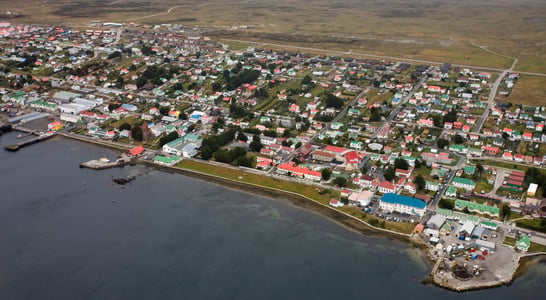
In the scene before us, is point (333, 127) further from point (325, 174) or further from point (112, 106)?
point (112, 106)

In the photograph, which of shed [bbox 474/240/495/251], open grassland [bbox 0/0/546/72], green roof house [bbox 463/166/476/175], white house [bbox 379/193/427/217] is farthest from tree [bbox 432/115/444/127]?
open grassland [bbox 0/0/546/72]

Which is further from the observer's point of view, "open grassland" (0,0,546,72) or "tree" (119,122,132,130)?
"open grassland" (0,0,546,72)

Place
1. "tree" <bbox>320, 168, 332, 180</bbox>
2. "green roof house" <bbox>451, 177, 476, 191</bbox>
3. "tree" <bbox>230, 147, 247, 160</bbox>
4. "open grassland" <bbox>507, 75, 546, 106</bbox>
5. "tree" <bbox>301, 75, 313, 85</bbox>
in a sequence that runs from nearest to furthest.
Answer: "green roof house" <bbox>451, 177, 476, 191</bbox>
"tree" <bbox>320, 168, 332, 180</bbox>
"tree" <bbox>230, 147, 247, 160</bbox>
"open grassland" <bbox>507, 75, 546, 106</bbox>
"tree" <bbox>301, 75, 313, 85</bbox>

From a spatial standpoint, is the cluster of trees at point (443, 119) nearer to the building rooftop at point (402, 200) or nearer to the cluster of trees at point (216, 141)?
the building rooftop at point (402, 200)

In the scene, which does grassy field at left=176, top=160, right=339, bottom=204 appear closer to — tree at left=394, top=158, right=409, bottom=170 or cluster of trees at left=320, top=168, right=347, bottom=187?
cluster of trees at left=320, top=168, right=347, bottom=187

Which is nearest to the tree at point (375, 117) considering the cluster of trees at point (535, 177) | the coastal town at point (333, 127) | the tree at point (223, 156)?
the coastal town at point (333, 127)

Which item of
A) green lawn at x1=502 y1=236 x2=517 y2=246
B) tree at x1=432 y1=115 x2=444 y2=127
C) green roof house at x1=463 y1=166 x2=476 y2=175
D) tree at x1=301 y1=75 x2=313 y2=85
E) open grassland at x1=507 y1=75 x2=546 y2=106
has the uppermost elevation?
open grassland at x1=507 y1=75 x2=546 y2=106
